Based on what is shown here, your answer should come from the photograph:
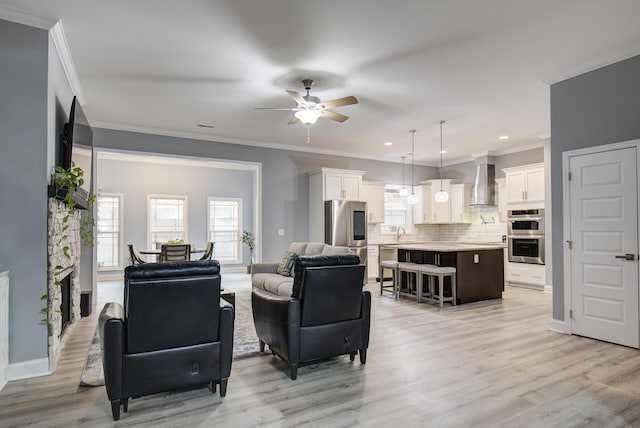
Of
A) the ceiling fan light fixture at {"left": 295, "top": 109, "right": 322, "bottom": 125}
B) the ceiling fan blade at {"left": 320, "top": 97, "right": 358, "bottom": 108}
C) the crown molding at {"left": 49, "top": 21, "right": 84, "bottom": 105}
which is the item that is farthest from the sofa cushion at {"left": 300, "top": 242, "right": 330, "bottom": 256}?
the crown molding at {"left": 49, "top": 21, "right": 84, "bottom": 105}

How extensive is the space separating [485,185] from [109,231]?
8616 mm

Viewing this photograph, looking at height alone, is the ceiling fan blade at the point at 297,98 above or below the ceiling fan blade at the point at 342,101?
above

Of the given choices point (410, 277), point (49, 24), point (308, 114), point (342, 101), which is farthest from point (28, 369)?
point (410, 277)

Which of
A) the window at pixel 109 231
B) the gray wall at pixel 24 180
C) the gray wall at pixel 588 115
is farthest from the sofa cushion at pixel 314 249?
the window at pixel 109 231

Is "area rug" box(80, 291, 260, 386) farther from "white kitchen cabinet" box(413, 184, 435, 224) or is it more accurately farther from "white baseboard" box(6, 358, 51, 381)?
"white kitchen cabinet" box(413, 184, 435, 224)

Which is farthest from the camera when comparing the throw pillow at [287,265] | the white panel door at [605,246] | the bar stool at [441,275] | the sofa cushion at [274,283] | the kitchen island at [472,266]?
the kitchen island at [472,266]

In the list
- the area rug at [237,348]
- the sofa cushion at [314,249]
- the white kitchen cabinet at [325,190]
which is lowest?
the area rug at [237,348]

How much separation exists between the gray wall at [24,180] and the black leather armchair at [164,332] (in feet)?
3.25

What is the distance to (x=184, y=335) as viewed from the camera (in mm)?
2482

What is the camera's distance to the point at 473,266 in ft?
19.7

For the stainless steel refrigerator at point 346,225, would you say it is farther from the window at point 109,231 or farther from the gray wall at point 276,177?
the window at point 109,231

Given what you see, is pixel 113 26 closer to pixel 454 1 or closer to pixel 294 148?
pixel 454 1

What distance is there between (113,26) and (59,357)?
302 centimetres

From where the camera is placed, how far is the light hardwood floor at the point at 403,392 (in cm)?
237
